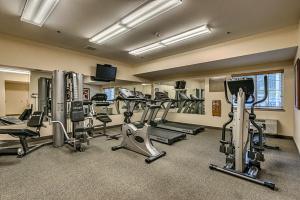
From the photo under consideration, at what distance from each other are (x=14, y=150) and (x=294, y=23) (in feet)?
21.1

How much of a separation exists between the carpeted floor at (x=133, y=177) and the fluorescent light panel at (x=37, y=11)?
9.19 feet

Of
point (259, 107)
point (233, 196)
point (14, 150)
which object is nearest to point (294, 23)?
point (259, 107)

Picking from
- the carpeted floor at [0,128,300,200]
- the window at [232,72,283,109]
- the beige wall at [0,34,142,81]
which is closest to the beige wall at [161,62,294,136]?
the window at [232,72,283,109]

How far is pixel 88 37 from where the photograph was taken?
4.24 m

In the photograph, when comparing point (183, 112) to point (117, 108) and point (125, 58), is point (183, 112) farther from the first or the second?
point (125, 58)

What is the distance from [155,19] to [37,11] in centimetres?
224

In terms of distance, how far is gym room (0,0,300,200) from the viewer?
229 centimetres

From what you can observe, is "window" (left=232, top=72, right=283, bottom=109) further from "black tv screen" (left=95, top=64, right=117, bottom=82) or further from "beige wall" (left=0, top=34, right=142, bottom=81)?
"beige wall" (left=0, top=34, right=142, bottom=81)

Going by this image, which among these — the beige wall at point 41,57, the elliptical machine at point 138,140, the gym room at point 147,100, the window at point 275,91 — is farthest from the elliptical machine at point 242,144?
the beige wall at point 41,57

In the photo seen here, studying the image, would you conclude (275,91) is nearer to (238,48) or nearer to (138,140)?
(238,48)

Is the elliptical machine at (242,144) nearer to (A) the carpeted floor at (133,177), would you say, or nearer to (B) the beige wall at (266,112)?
(A) the carpeted floor at (133,177)

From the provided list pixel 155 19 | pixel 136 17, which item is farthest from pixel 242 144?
pixel 136 17

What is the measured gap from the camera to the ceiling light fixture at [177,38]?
374cm

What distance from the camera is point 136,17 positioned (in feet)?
10.2
